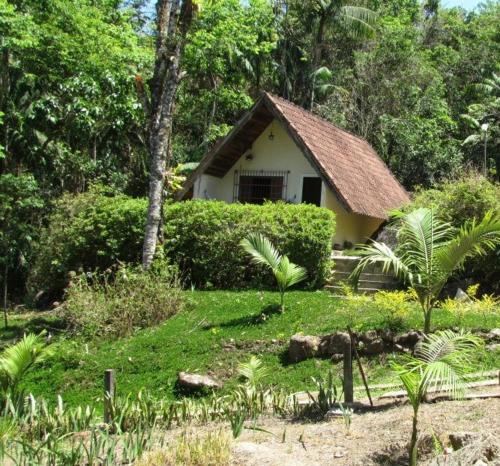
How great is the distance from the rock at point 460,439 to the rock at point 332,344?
14.5 ft

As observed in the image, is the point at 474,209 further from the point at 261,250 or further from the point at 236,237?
the point at 236,237

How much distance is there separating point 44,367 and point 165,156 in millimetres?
5181

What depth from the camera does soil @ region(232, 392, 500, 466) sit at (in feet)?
18.9

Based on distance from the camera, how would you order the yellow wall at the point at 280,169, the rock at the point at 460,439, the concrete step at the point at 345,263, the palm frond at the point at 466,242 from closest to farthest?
the rock at the point at 460,439 < the palm frond at the point at 466,242 < the concrete step at the point at 345,263 < the yellow wall at the point at 280,169

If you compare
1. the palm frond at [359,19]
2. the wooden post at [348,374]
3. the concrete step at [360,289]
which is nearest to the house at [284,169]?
the concrete step at [360,289]

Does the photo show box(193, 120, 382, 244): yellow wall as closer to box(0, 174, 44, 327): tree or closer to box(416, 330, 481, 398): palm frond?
box(0, 174, 44, 327): tree

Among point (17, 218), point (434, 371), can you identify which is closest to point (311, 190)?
point (17, 218)

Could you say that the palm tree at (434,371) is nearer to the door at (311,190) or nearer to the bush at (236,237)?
the bush at (236,237)

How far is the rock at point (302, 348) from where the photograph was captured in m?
10.2

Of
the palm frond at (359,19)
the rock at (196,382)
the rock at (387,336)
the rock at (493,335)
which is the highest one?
the palm frond at (359,19)

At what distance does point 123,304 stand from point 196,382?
321 cm

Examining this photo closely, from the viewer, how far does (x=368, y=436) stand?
6238 millimetres

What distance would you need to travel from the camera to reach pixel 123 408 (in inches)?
272

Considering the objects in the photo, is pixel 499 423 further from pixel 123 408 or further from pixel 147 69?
pixel 147 69
